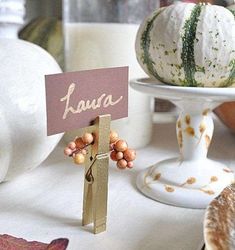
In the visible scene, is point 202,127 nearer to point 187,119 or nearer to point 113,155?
point 187,119

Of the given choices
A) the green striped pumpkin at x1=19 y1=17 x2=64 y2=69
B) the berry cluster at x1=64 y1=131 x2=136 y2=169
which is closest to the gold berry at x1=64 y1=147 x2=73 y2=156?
A: the berry cluster at x1=64 y1=131 x2=136 y2=169

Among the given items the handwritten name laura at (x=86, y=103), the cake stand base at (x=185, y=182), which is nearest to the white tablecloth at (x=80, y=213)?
the cake stand base at (x=185, y=182)

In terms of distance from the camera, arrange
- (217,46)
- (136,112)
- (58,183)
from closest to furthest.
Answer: (217,46), (58,183), (136,112)

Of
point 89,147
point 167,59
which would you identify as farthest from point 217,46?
point 89,147

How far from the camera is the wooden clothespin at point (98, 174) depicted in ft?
1.16

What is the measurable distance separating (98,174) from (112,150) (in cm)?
3

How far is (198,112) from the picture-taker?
18.1 inches

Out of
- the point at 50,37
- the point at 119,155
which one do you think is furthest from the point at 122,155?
the point at 50,37

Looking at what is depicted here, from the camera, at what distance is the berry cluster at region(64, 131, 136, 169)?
35 centimetres

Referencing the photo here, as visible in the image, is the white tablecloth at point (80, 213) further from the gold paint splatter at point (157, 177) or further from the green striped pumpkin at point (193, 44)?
the green striped pumpkin at point (193, 44)

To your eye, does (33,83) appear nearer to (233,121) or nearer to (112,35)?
(112,35)

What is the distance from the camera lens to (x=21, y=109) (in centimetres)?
41

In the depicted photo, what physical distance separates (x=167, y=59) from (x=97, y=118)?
12 cm

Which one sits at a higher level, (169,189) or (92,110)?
(92,110)
